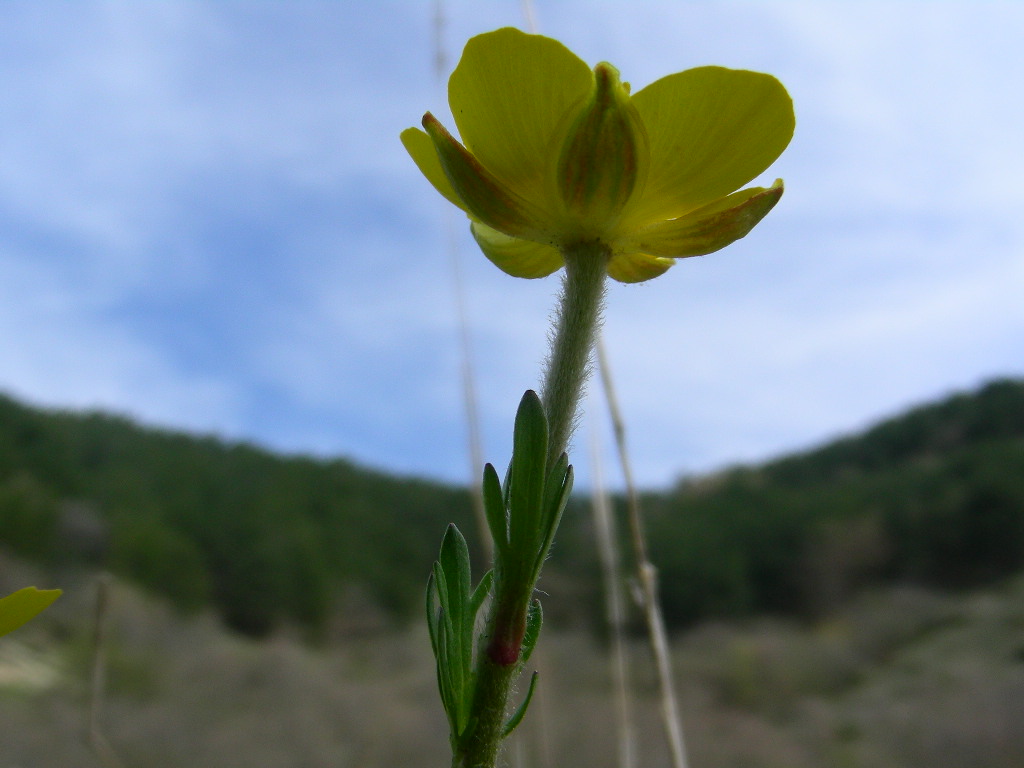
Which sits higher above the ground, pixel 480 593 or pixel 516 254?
pixel 516 254

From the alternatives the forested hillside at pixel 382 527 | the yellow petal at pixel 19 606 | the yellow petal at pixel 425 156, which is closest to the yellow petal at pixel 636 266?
the yellow petal at pixel 425 156

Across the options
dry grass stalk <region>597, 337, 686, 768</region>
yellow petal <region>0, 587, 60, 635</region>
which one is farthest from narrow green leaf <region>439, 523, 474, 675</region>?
dry grass stalk <region>597, 337, 686, 768</region>

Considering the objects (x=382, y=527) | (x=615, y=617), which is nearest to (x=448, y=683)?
(x=615, y=617)

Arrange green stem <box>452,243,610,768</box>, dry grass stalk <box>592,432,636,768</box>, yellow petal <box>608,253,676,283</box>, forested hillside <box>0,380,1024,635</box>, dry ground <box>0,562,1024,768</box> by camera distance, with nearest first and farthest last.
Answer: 1. green stem <box>452,243,610,768</box>
2. yellow petal <box>608,253,676,283</box>
3. dry grass stalk <box>592,432,636,768</box>
4. dry ground <box>0,562,1024,768</box>
5. forested hillside <box>0,380,1024,635</box>

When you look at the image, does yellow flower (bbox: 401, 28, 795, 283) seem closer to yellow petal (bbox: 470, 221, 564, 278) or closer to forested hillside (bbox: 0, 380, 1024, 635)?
yellow petal (bbox: 470, 221, 564, 278)

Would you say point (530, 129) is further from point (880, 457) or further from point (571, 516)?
point (880, 457)

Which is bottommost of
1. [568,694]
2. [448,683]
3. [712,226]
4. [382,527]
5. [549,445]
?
[568,694]

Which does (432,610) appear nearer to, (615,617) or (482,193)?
(482,193)

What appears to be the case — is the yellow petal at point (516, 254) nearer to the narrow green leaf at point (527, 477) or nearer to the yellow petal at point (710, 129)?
the yellow petal at point (710, 129)
